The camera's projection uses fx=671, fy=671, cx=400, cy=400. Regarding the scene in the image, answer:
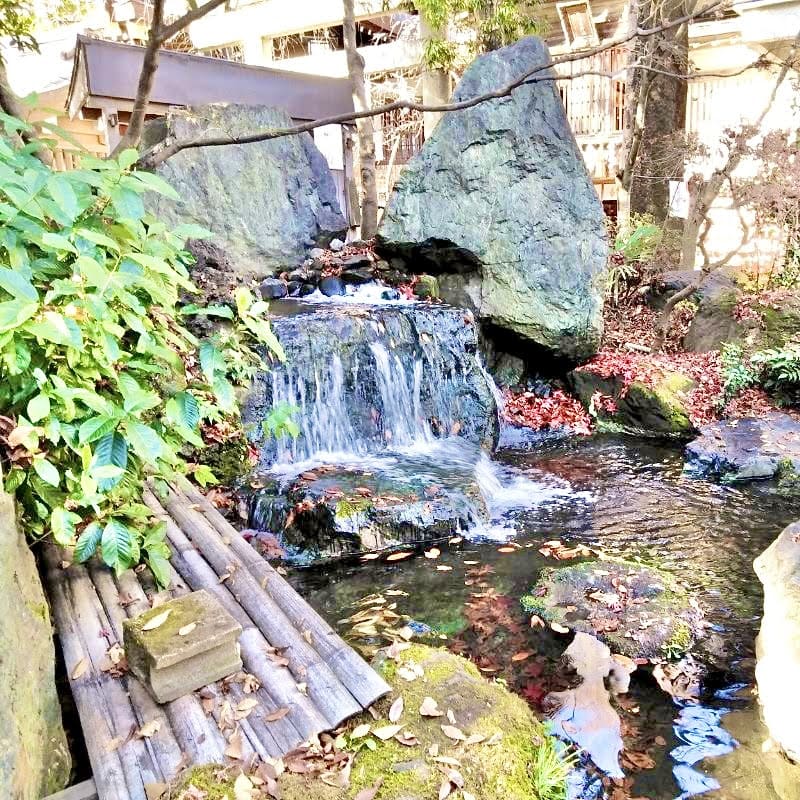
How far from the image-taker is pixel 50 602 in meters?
3.13

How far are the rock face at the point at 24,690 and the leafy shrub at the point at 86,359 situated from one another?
360 millimetres

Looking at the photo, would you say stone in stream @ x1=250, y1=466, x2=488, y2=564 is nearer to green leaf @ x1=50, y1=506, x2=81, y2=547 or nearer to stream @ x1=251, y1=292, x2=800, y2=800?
stream @ x1=251, y1=292, x2=800, y2=800

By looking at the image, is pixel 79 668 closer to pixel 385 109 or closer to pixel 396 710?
pixel 396 710

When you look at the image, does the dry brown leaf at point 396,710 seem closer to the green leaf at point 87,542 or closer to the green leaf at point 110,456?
the green leaf at point 110,456

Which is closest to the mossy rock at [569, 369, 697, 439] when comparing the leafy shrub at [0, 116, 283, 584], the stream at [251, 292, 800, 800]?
the stream at [251, 292, 800, 800]

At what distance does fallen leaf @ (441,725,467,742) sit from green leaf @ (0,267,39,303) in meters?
2.27

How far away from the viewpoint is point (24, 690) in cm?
219

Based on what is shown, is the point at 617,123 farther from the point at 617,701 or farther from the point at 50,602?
the point at 50,602

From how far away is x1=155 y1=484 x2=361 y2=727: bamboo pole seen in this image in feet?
8.61

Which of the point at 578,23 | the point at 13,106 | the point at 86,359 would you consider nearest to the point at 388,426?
the point at 13,106

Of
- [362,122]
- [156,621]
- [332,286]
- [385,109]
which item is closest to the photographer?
[156,621]

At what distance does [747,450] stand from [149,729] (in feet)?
22.7

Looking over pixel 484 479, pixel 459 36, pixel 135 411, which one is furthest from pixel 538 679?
pixel 459 36

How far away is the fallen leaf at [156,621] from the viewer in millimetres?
2660
